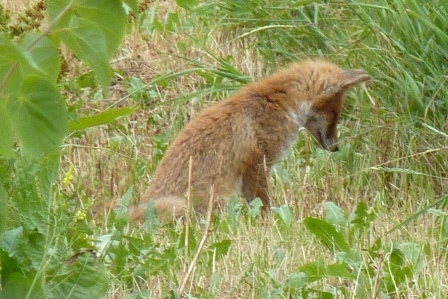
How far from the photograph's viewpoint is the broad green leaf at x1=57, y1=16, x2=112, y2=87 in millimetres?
2088

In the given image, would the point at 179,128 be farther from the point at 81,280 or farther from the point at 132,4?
the point at 132,4

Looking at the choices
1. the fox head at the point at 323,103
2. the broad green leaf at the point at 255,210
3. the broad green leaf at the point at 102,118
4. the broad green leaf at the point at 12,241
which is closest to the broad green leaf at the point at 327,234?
the broad green leaf at the point at 255,210

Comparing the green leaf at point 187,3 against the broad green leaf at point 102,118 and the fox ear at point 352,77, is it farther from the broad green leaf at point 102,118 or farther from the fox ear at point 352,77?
the broad green leaf at point 102,118

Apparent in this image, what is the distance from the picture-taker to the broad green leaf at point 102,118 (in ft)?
10.00

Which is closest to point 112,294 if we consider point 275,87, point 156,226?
point 156,226

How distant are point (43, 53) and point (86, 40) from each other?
0.34ft

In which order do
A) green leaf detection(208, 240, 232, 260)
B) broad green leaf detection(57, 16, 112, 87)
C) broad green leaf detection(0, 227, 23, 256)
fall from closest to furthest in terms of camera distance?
broad green leaf detection(57, 16, 112, 87) < broad green leaf detection(0, 227, 23, 256) < green leaf detection(208, 240, 232, 260)

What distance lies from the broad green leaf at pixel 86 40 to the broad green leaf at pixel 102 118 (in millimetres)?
876

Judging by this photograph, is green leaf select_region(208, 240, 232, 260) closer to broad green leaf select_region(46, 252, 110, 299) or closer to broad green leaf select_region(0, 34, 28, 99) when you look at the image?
broad green leaf select_region(46, 252, 110, 299)

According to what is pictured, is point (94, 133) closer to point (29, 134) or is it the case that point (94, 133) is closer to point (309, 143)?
point (309, 143)

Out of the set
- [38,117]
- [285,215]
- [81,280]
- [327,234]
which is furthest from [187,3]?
[38,117]

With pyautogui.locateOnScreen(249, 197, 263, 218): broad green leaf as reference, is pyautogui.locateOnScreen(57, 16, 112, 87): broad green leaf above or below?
above

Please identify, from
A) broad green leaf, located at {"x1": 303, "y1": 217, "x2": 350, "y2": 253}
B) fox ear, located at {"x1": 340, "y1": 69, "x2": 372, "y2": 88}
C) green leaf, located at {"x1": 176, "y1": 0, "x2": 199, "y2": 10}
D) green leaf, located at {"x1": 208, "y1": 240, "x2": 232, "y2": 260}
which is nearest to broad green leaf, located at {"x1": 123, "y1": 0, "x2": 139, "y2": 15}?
green leaf, located at {"x1": 208, "y1": 240, "x2": 232, "y2": 260}

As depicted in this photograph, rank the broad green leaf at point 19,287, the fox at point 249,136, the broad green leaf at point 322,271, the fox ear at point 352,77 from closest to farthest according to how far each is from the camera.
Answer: the broad green leaf at point 19,287 < the broad green leaf at point 322,271 < the fox at point 249,136 < the fox ear at point 352,77
